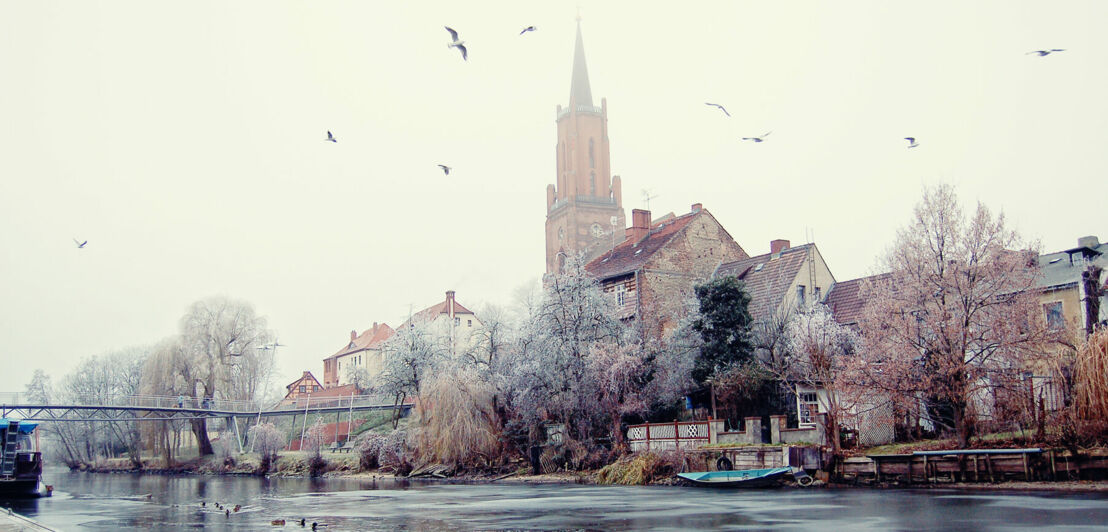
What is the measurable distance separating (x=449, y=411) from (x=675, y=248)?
17.9m

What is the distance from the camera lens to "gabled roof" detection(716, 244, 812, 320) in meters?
47.5

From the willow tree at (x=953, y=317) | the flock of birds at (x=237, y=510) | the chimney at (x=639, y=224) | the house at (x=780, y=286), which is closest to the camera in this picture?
the flock of birds at (x=237, y=510)

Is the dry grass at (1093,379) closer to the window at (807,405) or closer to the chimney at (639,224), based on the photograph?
the window at (807,405)

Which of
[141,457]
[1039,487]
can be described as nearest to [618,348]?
[1039,487]

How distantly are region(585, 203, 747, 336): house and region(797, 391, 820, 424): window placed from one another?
9.56 metres

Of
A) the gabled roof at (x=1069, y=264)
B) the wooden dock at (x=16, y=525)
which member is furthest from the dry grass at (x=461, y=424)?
the gabled roof at (x=1069, y=264)

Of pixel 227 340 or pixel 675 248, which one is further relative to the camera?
pixel 227 340

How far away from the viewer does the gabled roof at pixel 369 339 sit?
113 meters

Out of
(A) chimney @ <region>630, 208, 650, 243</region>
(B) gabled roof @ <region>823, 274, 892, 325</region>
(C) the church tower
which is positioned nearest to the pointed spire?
(C) the church tower

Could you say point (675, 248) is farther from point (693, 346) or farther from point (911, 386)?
point (911, 386)

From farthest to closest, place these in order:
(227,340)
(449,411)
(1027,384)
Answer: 1. (227,340)
2. (449,411)
3. (1027,384)

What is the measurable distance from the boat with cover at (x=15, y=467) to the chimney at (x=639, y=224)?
38.1m

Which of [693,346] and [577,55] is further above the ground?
[577,55]

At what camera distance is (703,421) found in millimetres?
39156
